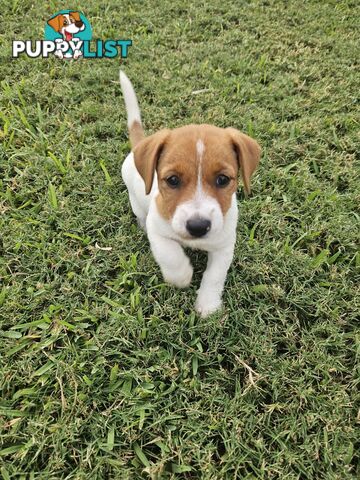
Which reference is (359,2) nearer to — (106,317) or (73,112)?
(73,112)

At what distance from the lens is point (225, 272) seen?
358cm

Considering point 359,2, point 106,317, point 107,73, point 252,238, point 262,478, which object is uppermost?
point 359,2

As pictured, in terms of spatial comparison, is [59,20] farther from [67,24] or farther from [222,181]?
[222,181]

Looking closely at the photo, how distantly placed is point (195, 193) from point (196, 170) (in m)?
0.17

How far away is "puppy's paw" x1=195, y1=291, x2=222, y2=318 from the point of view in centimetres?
346

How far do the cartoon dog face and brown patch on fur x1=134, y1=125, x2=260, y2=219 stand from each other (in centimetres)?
422

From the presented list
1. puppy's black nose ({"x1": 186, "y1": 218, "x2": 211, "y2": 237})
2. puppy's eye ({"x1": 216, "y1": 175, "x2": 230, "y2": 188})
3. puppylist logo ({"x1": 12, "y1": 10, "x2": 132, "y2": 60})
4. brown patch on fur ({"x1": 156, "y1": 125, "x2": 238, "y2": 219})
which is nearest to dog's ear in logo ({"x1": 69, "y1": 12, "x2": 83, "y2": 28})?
puppylist logo ({"x1": 12, "y1": 10, "x2": 132, "y2": 60})

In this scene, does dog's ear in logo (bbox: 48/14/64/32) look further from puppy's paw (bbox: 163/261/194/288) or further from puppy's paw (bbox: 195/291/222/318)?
puppy's paw (bbox: 195/291/222/318)

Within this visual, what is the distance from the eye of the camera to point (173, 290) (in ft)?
11.9

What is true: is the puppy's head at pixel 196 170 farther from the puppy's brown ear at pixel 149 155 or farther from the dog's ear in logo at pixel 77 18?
the dog's ear in logo at pixel 77 18

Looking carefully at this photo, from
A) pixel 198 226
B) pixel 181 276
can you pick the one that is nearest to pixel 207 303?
pixel 181 276

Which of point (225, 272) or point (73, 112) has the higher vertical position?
point (73, 112)

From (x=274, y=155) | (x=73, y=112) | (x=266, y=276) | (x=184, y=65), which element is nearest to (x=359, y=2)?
(x=184, y=65)

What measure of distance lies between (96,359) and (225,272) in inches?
50.0
